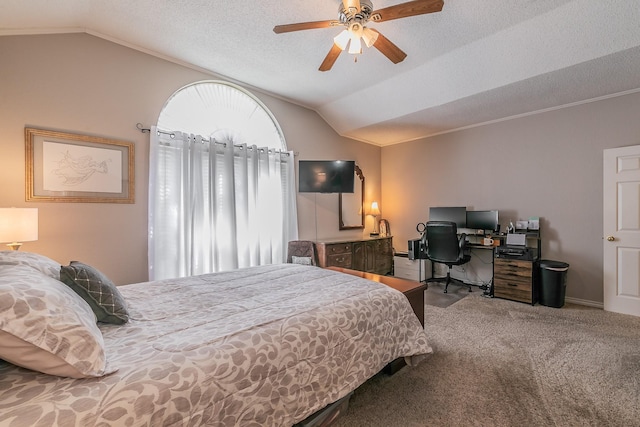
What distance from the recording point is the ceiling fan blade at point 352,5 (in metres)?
1.91

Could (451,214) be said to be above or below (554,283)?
above

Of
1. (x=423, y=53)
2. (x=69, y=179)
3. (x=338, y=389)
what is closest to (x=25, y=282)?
(x=338, y=389)

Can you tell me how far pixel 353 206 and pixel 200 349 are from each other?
4.35 m

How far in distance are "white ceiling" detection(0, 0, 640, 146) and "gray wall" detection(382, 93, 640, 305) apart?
0.98 ft

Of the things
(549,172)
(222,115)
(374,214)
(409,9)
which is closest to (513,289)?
(549,172)

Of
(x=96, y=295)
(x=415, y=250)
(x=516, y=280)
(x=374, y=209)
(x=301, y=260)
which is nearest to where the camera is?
(x=96, y=295)

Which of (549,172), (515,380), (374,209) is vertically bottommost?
(515,380)

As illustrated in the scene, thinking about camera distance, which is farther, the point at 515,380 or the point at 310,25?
the point at 310,25

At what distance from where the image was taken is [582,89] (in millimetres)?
3172

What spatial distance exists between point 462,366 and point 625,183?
3.09 m

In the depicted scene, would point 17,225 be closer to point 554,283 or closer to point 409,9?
point 409,9

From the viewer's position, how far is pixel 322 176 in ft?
14.0

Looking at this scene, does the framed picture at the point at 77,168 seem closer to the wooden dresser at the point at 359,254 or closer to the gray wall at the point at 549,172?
the wooden dresser at the point at 359,254

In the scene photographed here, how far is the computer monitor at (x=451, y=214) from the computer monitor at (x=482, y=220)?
0.24 feet
